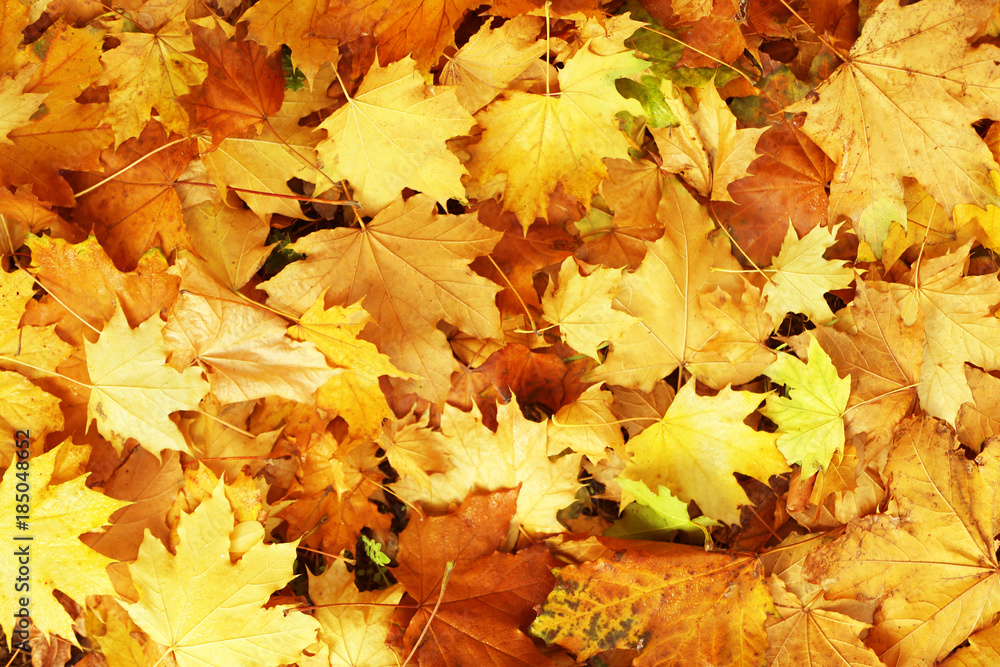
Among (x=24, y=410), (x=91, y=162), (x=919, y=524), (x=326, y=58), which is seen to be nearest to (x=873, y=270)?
(x=919, y=524)

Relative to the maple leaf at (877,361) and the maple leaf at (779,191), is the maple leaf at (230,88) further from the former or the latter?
the maple leaf at (877,361)

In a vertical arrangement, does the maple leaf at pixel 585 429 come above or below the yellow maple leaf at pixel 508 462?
above

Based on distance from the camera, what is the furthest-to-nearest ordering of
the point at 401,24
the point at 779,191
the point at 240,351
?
1. the point at 779,191
2. the point at 240,351
3. the point at 401,24

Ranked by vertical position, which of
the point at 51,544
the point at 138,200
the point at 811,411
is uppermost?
the point at 138,200

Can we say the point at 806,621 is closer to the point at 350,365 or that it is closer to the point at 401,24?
the point at 350,365

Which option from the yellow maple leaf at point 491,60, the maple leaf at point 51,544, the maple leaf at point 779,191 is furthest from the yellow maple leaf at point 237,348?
the maple leaf at point 779,191

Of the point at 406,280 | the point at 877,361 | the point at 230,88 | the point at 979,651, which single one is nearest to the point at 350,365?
the point at 406,280

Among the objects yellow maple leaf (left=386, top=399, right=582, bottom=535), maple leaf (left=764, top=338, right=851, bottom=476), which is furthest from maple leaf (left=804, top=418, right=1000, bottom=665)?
yellow maple leaf (left=386, top=399, right=582, bottom=535)
